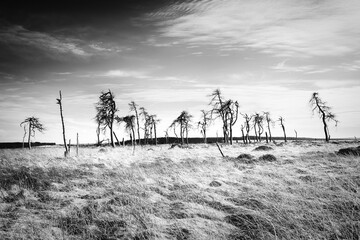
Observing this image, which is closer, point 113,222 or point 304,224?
point 304,224

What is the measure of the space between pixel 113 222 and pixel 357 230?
374 centimetres

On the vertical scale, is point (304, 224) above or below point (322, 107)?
below

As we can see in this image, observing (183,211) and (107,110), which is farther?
(107,110)

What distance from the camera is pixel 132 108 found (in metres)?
33.7

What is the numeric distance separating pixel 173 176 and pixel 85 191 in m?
2.89

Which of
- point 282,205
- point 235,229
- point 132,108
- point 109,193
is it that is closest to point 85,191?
point 109,193

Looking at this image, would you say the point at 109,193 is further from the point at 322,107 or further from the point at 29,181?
the point at 322,107

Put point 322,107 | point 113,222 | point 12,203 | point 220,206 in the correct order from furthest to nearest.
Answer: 1. point 322,107
2. point 12,203
3. point 220,206
4. point 113,222

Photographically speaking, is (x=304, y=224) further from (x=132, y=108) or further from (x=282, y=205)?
(x=132, y=108)

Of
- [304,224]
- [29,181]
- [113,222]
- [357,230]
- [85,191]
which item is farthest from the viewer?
[29,181]

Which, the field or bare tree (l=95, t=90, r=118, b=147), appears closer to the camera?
the field

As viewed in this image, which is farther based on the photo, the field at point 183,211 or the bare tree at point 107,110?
the bare tree at point 107,110

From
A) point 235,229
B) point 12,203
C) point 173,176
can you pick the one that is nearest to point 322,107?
point 173,176

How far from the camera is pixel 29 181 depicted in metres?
6.70
